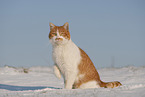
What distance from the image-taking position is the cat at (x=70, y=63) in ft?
15.6

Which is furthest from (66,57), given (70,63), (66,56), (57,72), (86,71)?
(86,71)

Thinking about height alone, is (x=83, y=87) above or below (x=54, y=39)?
below

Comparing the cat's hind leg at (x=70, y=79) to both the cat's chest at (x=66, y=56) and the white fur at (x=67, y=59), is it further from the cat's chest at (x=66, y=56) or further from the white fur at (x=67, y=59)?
the cat's chest at (x=66, y=56)

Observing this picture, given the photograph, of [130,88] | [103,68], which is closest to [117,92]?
[130,88]

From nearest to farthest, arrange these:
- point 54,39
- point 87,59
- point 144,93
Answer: point 144,93, point 54,39, point 87,59

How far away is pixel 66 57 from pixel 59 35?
0.55 m

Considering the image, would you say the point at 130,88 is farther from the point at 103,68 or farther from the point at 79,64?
the point at 103,68

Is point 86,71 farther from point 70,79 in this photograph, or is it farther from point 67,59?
point 67,59

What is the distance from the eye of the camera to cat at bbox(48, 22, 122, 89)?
4754 millimetres

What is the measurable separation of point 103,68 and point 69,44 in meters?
7.38

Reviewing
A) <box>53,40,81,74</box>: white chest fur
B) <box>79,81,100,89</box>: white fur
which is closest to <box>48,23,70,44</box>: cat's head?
<box>53,40,81,74</box>: white chest fur

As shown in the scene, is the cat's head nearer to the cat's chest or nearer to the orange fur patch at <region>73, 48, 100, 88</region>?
the cat's chest

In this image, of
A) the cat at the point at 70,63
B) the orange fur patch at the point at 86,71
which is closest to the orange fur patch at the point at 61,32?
the cat at the point at 70,63

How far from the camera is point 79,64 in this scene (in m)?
4.86
